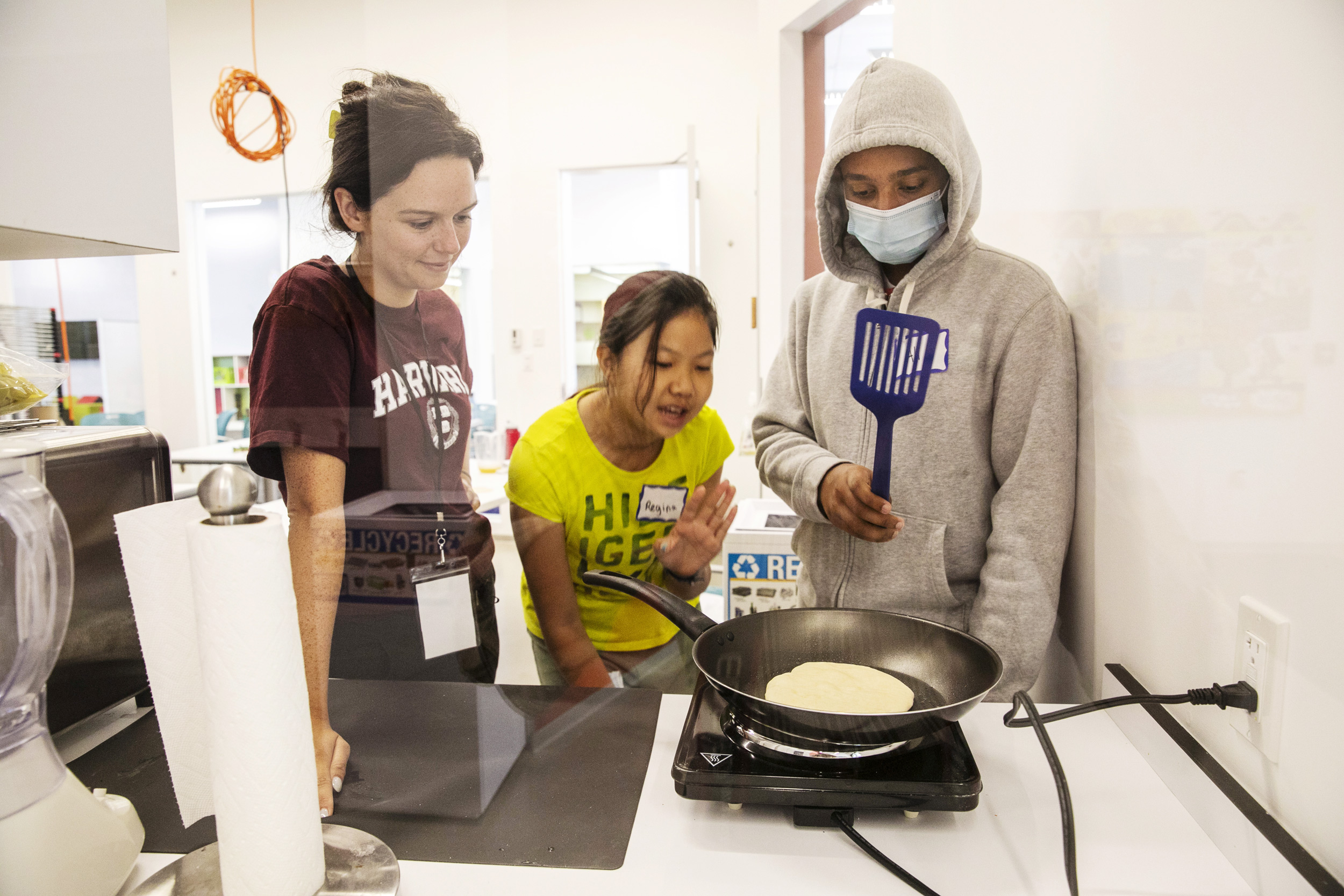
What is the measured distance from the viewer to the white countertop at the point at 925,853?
2.22 ft

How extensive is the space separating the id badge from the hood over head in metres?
0.90

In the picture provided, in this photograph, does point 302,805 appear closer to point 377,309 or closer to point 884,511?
point 377,309

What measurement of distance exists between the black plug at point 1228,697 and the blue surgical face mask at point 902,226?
2.45 ft

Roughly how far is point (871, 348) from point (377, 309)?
80 cm

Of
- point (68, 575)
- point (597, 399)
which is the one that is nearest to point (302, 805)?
point (68, 575)

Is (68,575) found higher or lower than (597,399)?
lower

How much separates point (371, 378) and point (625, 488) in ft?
1.48

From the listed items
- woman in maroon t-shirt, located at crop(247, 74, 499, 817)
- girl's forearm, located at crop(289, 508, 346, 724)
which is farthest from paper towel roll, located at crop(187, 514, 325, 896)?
girl's forearm, located at crop(289, 508, 346, 724)

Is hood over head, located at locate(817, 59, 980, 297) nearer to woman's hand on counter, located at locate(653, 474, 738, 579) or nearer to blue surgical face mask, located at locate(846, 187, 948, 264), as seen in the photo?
blue surgical face mask, located at locate(846, 187, 948, 264)

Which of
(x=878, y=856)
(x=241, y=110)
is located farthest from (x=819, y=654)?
(x=241, y=110)

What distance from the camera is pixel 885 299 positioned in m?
1.28

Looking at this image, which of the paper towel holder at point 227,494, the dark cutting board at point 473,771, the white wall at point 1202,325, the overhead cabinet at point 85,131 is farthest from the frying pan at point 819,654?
the overhead cabinet at point 85,131

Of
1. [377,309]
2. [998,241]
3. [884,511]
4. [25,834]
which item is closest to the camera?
[25,834]

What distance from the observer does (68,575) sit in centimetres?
76
